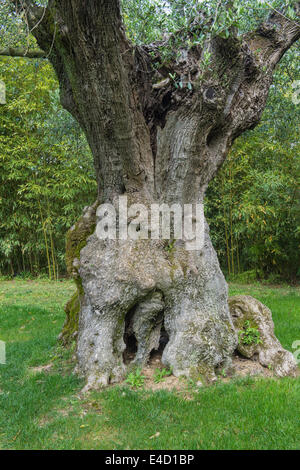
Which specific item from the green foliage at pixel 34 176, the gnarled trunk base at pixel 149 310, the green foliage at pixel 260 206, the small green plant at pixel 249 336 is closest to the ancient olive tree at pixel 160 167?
the gnarled trunk base at pixel 149 310

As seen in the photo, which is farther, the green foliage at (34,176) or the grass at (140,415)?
the green foliage at (34,176)

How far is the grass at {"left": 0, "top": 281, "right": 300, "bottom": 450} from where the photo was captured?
2492 millimetres

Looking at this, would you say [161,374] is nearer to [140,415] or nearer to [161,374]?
[161,374]

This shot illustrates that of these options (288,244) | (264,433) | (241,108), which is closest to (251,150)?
(288,244)

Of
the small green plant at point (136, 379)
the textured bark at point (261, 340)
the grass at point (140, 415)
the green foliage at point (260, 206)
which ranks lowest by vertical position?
the grass at point (140, 415)

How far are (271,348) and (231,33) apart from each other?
3061 millimetres

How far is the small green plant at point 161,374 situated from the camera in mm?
3301

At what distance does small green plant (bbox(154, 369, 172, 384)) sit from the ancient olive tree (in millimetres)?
92

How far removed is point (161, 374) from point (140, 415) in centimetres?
58

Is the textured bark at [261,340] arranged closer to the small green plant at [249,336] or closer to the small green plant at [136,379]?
the small green plant at [249,336]

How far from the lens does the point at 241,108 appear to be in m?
3.84

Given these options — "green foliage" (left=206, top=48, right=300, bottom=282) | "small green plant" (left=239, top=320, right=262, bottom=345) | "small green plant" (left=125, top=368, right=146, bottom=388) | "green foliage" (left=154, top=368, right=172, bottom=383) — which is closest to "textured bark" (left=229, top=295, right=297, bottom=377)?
"small green plant" (left=239, top=320, right=262, bottom=345)

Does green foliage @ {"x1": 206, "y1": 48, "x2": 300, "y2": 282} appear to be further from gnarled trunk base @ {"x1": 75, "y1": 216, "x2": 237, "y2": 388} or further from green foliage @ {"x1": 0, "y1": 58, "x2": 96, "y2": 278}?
gnarled trunk base @ {"x1": 75, "y1": 216, "x2": 237, "y2": 388}

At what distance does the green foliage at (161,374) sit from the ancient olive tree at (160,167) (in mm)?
91
